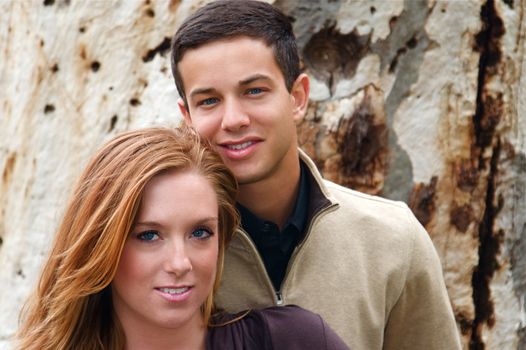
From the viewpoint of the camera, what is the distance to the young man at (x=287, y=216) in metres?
2.94

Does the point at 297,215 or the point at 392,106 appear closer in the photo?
the point at 297,215

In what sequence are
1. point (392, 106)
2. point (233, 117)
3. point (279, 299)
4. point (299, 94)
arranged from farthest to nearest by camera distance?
point (392, 106) < point (299, 94) < point (279, 299) < point (233, 117)

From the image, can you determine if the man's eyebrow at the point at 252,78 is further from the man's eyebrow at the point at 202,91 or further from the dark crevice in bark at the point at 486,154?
the dark crevice in bark at the point at 486,154

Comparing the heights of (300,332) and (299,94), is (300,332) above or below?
below

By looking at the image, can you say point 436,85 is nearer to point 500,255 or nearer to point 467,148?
point 467,148

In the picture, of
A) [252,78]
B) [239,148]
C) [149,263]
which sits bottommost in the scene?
[149,263]

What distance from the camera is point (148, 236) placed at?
2592mm

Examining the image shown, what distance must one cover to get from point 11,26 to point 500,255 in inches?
97.6

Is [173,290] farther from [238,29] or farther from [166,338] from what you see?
[238,29]

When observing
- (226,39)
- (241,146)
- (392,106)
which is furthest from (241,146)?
(392,106)

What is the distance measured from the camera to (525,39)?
4020 mm

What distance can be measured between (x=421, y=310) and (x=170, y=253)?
1152 millimetres

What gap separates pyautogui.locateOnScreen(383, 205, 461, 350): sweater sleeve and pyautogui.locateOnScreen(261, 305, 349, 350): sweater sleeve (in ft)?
1.93

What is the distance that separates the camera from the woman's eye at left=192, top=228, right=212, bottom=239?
8.64ft
